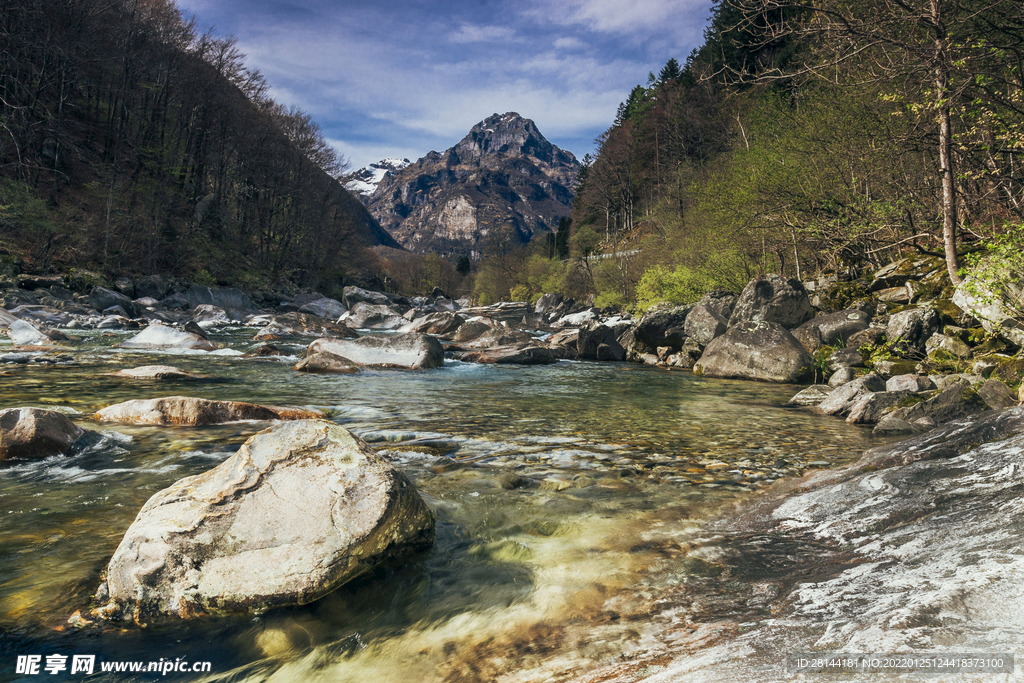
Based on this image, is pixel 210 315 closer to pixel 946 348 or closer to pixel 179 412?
pixel 179 412

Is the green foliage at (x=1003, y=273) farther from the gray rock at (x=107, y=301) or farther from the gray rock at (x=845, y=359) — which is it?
the gray rock at (x=107, y=301)

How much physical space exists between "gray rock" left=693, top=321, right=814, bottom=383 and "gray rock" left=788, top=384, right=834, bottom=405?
2.36 metres

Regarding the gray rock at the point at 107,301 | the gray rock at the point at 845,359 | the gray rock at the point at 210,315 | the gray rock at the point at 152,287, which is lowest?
the gray rock at the point at 845,359

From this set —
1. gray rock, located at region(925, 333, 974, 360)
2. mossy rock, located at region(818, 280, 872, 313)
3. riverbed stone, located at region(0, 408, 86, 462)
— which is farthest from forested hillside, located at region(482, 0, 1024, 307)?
riverbed stone, located at region(0, 408, 86, 462)

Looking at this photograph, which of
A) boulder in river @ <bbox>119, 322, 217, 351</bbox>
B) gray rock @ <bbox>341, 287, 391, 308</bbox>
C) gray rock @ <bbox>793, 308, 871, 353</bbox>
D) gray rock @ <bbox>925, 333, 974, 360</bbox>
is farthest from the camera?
gray rock @ <bbox>341, 287, 391, 308</bbox>

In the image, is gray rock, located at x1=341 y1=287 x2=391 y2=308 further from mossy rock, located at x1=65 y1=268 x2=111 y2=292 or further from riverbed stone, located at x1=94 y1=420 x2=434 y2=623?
riverbed stone, located at x1=94 y1=420 x2=434 y2=623

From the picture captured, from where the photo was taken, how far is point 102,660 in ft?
6.72

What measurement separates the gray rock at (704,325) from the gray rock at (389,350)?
7.36m

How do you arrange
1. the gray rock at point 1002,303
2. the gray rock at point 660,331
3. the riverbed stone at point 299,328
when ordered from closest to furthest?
the gray rock at point 1002,303
the gray rock at point 660,331
the riverbed stone at point 299,328

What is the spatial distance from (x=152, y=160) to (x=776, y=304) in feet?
140

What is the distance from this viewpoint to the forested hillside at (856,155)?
26.0 feet

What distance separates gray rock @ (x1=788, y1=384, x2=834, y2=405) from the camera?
8180 mm

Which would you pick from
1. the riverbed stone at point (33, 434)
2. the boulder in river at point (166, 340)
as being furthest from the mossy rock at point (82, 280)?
the riverbed stone at point (33, 434)

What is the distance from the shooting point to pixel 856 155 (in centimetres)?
1527
